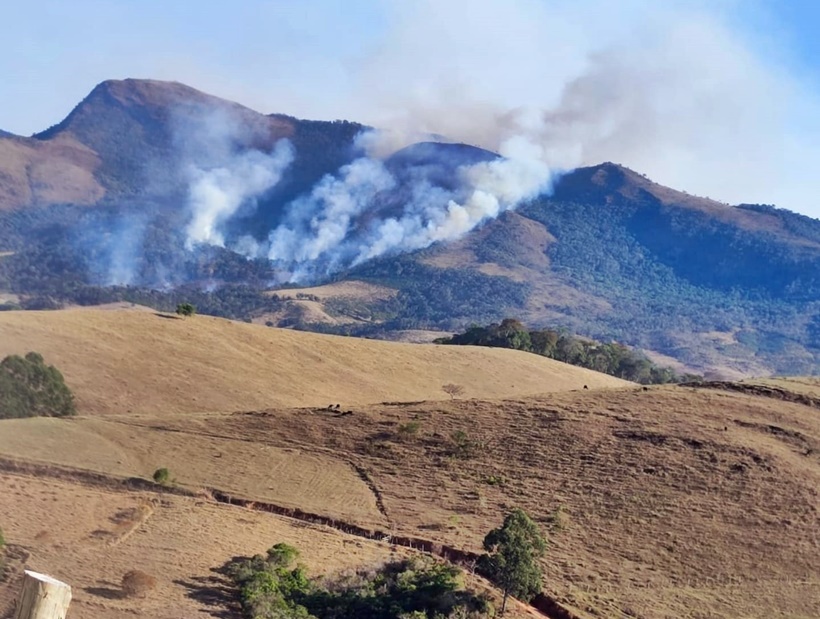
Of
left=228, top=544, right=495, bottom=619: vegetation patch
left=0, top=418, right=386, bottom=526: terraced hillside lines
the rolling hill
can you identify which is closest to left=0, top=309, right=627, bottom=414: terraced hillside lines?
the rolling hill

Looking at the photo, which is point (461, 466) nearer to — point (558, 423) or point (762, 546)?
point (558, 423)

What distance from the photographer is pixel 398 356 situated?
83375mm

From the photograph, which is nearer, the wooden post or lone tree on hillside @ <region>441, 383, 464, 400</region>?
the wooden post

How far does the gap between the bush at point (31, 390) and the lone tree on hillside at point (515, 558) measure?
1340 inches

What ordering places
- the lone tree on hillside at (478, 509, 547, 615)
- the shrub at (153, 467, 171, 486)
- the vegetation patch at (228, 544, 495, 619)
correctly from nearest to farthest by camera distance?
Answer: the vegetation patch at (228, 544, 495, 619) → the lone tree on hillside at (478, 509, 547, 615) → the shrub at (153, 467, 171, 486)

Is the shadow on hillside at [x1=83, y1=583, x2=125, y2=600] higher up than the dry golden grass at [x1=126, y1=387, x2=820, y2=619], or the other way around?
the dry golden grass at [x1=126, y1=387, x2=820, y2=619]

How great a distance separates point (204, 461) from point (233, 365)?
27462 mm

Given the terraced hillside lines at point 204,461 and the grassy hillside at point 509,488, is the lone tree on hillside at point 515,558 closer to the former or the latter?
the grassy hillside at point 509,488

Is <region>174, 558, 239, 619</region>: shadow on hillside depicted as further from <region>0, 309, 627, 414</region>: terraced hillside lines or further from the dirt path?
<region>0, 309, 627, 414</region>: terraced hillside lines

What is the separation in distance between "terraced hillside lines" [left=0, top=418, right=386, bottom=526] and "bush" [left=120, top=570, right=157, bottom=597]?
439 inches

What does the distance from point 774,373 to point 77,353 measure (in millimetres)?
151665

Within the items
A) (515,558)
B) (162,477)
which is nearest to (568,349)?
(162,477)

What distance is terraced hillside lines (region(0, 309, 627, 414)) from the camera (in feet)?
196

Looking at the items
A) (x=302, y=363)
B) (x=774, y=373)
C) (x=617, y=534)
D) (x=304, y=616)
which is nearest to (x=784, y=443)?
(x=617, y=534)
